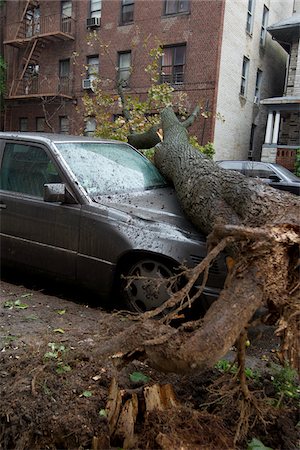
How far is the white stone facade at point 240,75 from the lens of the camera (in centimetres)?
1855

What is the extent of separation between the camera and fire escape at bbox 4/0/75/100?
21938mm

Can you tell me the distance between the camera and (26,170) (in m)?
4.43

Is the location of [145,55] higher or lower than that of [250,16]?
lower

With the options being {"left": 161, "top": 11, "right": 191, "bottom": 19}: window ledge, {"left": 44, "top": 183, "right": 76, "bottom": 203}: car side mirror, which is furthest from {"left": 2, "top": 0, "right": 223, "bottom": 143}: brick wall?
{"left": 44, "top": 183, "right": 76, "bottom": 203}: car side mirror

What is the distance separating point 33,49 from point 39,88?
2037mm

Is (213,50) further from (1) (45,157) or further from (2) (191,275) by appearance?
(2) (191,275)

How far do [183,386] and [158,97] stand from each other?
25.9 ft

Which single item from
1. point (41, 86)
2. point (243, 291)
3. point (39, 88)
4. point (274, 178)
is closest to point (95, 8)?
point (41, 86)

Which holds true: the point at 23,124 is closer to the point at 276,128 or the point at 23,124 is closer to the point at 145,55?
the point at 145,55

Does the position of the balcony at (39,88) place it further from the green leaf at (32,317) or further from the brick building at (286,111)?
the green leaf at (32,317)

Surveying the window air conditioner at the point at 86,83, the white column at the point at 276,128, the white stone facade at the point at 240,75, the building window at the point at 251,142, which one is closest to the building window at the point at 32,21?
the window air conditioner at the point at 86,83

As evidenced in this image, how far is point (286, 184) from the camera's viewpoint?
11148 mm

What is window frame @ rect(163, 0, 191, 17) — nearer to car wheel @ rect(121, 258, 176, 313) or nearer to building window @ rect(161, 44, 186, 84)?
building window @ rect(161, 44, 186, 84)

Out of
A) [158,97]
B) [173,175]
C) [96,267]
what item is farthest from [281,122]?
[96,267]
